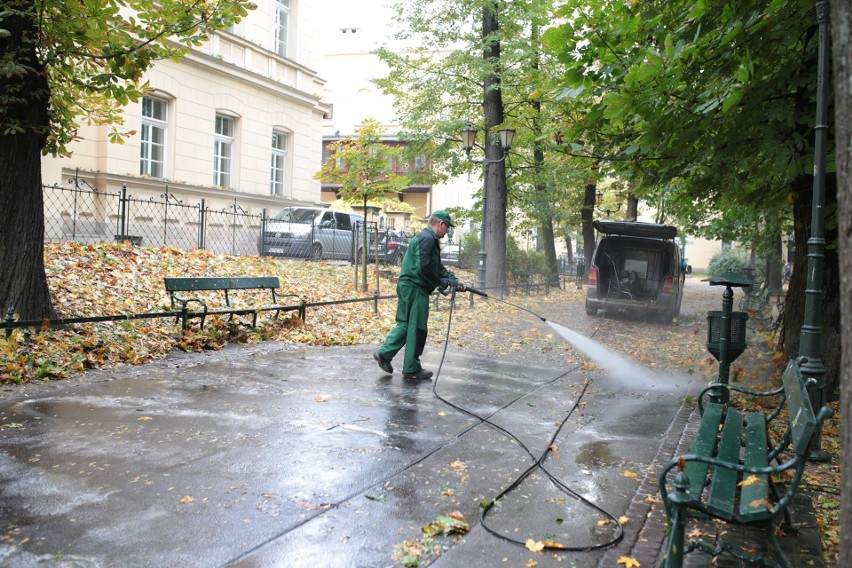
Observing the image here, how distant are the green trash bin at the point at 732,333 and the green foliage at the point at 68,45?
6.62 m

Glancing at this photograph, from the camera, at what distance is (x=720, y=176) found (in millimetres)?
7871

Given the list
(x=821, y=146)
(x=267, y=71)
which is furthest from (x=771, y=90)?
(x=267, y=71)

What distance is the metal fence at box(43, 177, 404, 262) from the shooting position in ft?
52.6

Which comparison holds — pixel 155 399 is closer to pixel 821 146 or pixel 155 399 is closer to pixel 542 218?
pixel 821 146

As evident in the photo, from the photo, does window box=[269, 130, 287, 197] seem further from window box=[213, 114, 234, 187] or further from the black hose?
the black hose

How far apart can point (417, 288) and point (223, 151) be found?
1574cm

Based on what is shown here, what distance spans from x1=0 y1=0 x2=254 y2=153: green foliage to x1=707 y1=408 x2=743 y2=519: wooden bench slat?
7372 mm

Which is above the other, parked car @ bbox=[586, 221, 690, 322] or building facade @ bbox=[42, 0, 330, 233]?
building facade @ bbox=[42, 0, 330, 233]

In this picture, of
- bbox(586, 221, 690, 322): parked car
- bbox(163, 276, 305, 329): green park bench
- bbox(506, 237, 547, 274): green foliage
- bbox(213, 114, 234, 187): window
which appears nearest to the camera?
bbox(163, 276, 305, 329): green park bench

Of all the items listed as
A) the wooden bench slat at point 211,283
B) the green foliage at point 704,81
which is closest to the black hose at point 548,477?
the green foliage at point 704,81

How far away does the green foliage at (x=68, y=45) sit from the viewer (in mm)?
7984

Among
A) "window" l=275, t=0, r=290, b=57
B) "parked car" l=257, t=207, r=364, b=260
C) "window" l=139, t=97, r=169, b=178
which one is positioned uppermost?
"window" l=275, t=0, r=290, b=57

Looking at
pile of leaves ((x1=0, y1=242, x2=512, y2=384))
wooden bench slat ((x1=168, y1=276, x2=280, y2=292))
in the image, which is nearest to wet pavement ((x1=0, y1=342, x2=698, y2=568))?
pile of leaves ((x1=0, y1=242, x2=512, y2=384))

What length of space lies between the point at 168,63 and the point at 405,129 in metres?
6.71
